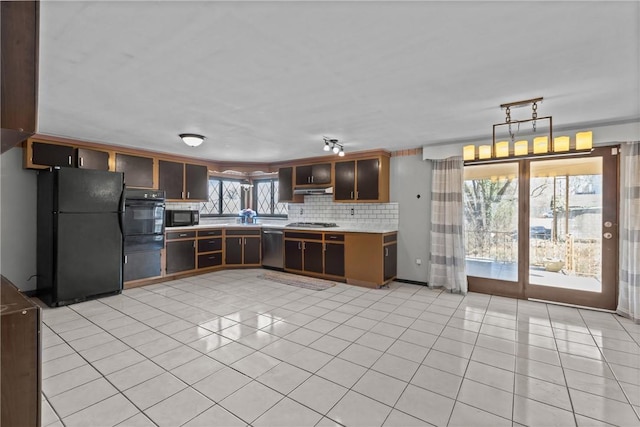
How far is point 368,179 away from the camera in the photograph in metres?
5.06

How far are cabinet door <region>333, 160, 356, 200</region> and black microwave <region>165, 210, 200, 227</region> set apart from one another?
8.83ft

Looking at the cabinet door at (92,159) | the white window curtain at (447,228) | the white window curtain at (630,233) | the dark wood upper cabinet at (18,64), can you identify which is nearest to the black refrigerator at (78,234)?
the cabinet door at (92,159)

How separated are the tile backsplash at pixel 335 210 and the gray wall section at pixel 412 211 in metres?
0.21

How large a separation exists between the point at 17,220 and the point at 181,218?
6.98 feet

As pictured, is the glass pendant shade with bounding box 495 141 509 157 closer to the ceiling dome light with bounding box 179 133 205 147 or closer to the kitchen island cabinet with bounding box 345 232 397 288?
the kitchen island cabinet with bounding box 345 232 397 288

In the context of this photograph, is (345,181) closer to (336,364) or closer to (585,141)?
(585,141)

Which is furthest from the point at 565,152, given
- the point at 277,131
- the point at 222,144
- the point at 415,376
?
the point at 222,144

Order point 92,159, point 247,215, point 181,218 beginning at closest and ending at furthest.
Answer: point 92,159 → point 181,218 → point 247,215

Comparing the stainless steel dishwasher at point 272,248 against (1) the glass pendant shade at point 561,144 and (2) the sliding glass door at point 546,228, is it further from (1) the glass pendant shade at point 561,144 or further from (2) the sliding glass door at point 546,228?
(1) the glass pendant shade at point 561,144

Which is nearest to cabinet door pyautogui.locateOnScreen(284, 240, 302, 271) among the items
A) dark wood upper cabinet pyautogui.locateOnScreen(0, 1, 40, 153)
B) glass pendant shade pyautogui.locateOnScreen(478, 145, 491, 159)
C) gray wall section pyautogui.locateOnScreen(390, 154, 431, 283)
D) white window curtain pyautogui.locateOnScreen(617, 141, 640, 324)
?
gray wall section pyautogui.locateOnScreen(390, 154, 431, 283)

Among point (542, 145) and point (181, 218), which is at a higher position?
point (542, 145)

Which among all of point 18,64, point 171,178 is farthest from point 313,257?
point 18,64

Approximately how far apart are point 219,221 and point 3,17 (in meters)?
5.95

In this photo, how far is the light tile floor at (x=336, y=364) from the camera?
1.85 meters
